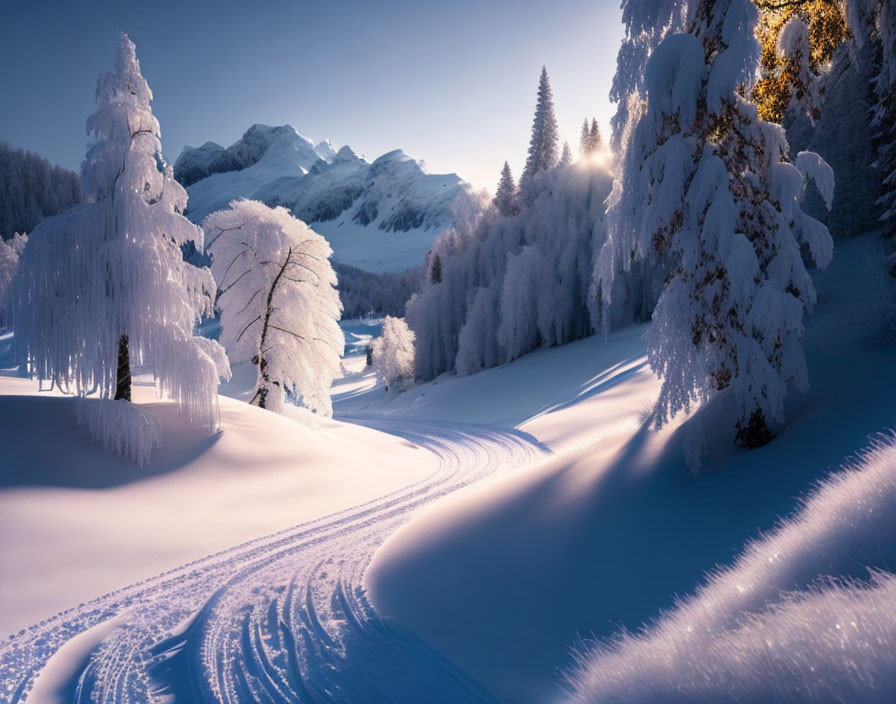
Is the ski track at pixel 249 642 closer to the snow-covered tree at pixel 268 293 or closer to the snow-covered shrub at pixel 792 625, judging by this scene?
the snow-covered shrub at pixel 792 625

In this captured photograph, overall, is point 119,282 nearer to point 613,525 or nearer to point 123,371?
point 123,371

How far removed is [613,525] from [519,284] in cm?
2850

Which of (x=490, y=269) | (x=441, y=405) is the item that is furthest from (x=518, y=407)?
(x=490, y=269)

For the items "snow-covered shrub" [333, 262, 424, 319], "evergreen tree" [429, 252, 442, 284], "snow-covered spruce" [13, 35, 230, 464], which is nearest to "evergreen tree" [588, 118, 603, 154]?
"evergreen tree" [429, 252, 442, 284]

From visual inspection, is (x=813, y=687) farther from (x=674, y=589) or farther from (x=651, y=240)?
(x=651, y=240)

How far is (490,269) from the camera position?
36.5 meters

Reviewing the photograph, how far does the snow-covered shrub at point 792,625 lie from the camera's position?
1601 mm

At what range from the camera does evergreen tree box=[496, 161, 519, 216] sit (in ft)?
142

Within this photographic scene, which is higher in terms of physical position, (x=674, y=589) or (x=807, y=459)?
(x=807, y=459)

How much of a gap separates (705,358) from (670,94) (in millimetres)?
3126

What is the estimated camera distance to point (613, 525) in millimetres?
4660

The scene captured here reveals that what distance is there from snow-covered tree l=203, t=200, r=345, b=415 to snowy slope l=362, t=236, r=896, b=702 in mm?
9585

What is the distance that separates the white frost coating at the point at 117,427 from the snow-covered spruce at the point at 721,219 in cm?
806

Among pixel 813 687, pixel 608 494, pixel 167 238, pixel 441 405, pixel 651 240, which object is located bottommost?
pixel 441 405
